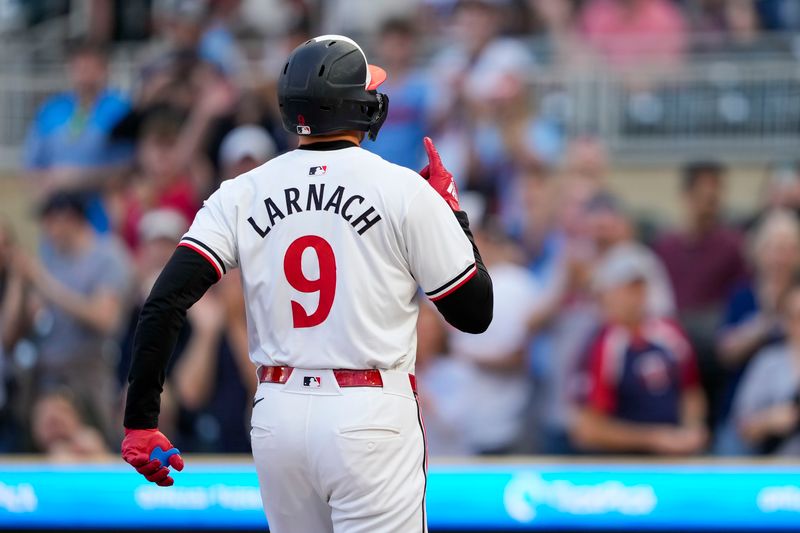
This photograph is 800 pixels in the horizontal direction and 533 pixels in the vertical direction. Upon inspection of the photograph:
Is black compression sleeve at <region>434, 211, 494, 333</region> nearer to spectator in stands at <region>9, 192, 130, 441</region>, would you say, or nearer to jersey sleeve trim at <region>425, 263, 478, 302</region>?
jersey sleeve trim at <region>425, 263, 478, 302</region>

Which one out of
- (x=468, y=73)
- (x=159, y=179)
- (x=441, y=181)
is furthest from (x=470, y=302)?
(x=159, y=179)

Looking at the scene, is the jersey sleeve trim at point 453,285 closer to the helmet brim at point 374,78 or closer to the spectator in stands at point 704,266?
the helmet brim at point 374,78

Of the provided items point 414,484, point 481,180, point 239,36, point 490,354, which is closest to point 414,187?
point 414,484

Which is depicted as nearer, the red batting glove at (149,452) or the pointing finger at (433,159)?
the red batting glove at (149,452)

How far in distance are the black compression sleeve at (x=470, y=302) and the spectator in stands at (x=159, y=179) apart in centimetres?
402

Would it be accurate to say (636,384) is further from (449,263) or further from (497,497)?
(449,263)

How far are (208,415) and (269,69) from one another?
236cm

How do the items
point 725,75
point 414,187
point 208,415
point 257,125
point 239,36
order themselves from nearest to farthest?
1. point 414,187
2. point 208,415
3. point 257,125
4. point 725,75
5. point 239,36

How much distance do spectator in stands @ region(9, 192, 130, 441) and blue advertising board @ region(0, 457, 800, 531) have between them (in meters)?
0.42

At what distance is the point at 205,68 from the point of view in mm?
7379

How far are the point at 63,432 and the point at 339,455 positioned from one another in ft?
13.2

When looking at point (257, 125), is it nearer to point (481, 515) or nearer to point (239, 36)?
point (239, 36)

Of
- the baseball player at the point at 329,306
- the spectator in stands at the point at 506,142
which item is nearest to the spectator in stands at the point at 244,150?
the spectator in stands at the point at 506,142

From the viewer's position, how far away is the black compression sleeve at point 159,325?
284 cm
